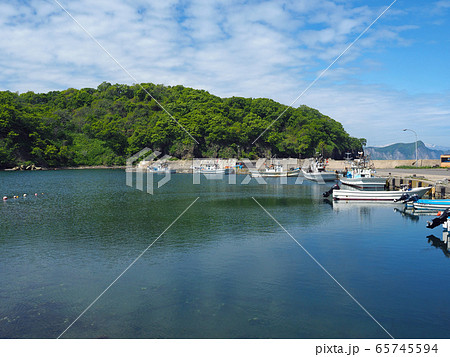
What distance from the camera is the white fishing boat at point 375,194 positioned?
4530 cm

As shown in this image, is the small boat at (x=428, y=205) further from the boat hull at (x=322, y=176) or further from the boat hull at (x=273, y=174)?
the boat hull at (x=273, y=174)

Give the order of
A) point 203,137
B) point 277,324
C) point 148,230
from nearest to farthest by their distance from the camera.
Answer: point 277,324 < point 148,230 < point 203,137

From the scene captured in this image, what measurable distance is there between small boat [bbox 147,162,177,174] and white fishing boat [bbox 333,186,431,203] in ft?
300

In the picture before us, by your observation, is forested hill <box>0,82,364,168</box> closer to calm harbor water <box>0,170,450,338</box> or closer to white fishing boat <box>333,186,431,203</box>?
white fishing boat <box>333,186,431,203</box>

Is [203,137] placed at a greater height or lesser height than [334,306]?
greater

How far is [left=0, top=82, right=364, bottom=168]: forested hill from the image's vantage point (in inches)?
5930

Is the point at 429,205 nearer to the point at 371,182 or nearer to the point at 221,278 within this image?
the point at 371,182

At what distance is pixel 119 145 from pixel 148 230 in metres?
147

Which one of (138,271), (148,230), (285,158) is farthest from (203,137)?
(138,271)

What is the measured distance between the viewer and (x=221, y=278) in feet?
60.3

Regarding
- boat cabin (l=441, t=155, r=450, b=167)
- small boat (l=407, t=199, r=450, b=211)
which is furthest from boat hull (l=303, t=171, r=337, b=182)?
small boat (l=407, t=199, r=450, b=211)

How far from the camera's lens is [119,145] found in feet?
557

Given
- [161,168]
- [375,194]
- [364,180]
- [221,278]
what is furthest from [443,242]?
[161,168]
